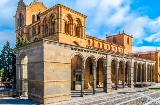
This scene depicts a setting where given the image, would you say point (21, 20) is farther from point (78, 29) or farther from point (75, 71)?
point (75, 71)

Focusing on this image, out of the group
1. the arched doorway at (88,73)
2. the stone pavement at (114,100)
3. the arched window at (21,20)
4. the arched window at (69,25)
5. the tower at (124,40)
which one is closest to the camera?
the stone pavement at (114,100)

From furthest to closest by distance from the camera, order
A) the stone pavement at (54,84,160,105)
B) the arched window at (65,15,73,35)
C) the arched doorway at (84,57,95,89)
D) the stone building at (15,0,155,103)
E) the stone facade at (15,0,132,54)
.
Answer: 1. the arched doorway at (84,57,95,89)
2. the arched window at (65,15,73,35)
3. the stone facade at (15,0,132,54)
4. the stone building at (15,0,155,103)
5. the stone pavement at (54,84,160,105)

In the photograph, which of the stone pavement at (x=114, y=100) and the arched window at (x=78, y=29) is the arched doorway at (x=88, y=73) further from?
the stone pavement at (x=114, y=100)

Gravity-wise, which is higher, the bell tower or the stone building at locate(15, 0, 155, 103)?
the bell tower

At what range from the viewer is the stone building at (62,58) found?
1553 centimetres

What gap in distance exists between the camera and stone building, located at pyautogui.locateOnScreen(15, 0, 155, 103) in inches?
611

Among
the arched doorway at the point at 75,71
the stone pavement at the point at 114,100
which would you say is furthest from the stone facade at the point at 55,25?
the stone pavement at the point at 114,100

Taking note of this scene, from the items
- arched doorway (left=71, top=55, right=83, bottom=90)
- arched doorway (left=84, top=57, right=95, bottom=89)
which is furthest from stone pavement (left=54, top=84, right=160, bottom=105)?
arched doorway (left=84, top=57, right=95, bottom=89)

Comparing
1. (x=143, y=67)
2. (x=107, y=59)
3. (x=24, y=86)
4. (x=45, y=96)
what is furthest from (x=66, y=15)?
(x=143, y=67)

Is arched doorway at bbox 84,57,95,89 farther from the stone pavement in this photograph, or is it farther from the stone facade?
the stone pavement

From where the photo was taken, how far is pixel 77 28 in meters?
29.2

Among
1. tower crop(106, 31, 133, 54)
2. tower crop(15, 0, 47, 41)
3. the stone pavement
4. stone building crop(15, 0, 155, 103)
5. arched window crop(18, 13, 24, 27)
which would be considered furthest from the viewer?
tower crop(106, 31, 133, 54)

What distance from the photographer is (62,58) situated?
16.7m

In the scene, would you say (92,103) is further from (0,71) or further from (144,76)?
(0,71)
